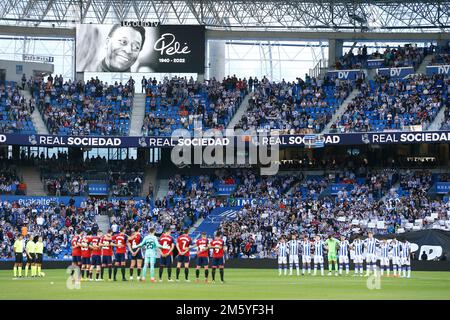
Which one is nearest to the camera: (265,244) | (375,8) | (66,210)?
(265,244)

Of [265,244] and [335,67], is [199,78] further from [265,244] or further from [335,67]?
[265,244]

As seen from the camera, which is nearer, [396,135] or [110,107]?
[396,135]

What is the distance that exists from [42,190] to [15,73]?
46.1 ft

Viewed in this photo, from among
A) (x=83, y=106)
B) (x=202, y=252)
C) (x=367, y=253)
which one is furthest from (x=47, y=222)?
(x=202, y=252)

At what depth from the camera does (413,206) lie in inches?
2259

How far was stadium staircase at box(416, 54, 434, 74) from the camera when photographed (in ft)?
228

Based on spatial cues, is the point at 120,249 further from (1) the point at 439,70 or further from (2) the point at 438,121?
(1) the point at 439,70

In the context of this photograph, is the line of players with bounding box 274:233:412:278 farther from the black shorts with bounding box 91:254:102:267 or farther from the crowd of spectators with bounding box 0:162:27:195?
the crowd of spectators with bounding box 0:162:27:195

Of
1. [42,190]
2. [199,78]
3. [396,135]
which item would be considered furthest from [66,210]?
[396,135]

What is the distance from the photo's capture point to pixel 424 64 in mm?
70312

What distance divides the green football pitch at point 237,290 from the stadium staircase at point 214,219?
2257 cm

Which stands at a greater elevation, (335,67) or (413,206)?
(335,67)

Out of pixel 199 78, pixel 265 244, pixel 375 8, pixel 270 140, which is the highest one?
pixel 375 8

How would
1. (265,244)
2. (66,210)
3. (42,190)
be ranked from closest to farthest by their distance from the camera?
1. (265,244)
2. (66,210)
3. (42,190)
